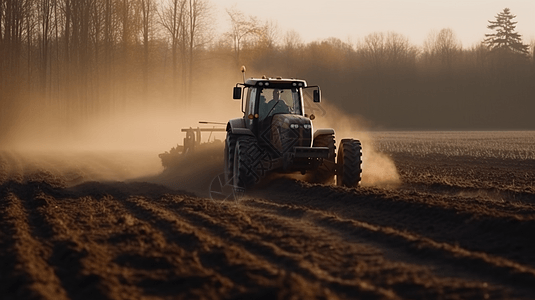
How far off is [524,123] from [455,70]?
11.2 metres

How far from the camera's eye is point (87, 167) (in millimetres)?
26016

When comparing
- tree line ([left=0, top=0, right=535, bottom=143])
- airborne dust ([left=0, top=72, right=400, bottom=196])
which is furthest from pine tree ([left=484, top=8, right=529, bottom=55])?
airborne dust ([left=0, top=72, right=400, bottom=196])

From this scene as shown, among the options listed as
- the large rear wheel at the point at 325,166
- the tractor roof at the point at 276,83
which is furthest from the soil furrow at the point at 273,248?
the tractor roof at the point at 276,83

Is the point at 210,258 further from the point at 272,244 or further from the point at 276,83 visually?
the point at 276,83

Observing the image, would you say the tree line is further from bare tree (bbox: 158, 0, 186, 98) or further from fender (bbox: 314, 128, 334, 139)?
fender (bbox: 314, 128, 334, 139)

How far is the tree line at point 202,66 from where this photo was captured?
51.7 metres

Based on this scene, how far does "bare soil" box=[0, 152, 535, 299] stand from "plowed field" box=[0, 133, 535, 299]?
0.9 inches

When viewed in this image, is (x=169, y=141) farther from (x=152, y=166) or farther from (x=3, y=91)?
(x=3, y=91)

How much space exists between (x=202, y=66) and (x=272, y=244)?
46.9 meters

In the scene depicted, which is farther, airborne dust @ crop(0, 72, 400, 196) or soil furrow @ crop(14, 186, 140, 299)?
airborne dust @ crop(0, 72, 400, 196)

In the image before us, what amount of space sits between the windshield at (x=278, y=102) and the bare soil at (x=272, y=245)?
1.59 m

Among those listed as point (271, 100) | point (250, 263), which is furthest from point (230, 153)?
point (250, 263)

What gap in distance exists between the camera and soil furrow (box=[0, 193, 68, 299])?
271 inches

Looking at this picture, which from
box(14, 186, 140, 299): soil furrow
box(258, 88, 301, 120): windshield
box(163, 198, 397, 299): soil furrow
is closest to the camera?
box(14, 186, 140, 299): soil furrow
